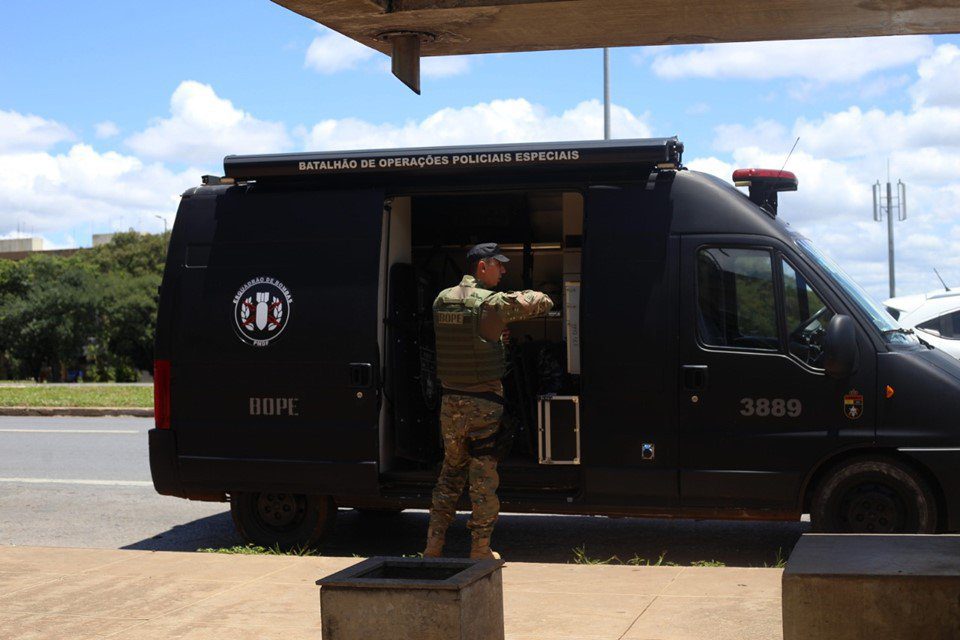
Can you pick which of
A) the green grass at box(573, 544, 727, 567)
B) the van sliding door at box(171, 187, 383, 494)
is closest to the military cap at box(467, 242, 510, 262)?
the van sliding door at box(171, 187, 383, 494)

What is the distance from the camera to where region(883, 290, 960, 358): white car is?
13.1 meters

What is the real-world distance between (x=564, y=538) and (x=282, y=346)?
2666 millimetres

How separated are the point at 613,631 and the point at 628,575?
4.36 feet

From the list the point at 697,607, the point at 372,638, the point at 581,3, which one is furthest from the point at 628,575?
the point at 581,3

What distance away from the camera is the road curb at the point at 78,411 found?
20.8 metres

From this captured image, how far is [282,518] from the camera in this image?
8922 millimetres

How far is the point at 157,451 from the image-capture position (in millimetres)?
8922

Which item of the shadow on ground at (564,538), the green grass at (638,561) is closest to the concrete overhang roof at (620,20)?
the green grass at (638,561)

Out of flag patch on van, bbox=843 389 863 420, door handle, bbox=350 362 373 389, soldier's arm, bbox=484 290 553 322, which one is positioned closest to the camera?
soldier's arm, bbox=484 290 553 322

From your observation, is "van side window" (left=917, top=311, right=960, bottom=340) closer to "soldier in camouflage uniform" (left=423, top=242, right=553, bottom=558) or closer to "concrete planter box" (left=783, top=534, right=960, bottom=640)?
"soldier in camouflage uniform" (left=423, top=242, right=553, bottom=558)

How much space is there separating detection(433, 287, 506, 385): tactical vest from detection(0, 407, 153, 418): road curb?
1401 centimetres

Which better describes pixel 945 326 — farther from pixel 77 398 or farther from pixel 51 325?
pixel 51 325

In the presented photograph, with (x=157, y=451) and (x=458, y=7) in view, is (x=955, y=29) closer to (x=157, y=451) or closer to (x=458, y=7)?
(x=458, y=7)

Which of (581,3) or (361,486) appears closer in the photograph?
(581,3)
